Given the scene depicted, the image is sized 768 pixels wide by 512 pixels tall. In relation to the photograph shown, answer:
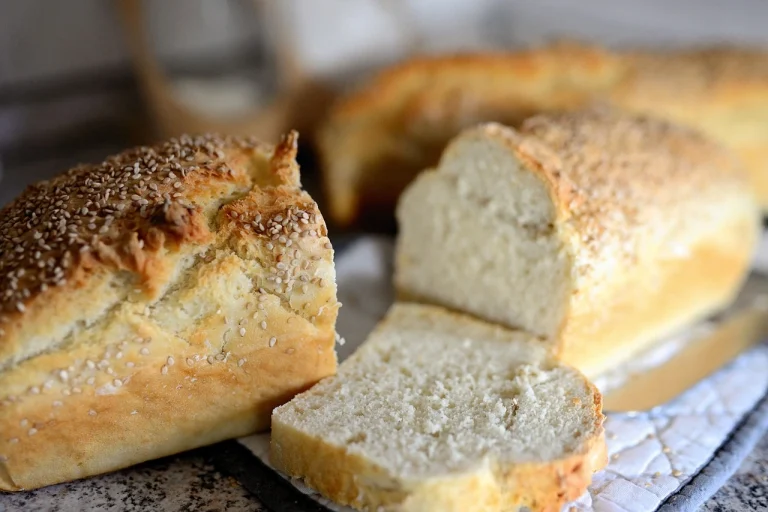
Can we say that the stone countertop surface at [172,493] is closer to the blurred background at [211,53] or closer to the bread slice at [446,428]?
the bread slice at [446,428]

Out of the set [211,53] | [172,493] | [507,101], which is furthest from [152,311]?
[211,53]

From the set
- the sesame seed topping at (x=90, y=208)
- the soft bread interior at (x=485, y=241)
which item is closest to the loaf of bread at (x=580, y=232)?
the soft bread interior at (x=485, y=241)

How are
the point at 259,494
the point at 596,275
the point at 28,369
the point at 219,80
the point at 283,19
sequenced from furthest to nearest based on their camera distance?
the point at 219,80 < the point at 283,19 < the point at 596,275 < the point at 259,494 < the point at 28,369

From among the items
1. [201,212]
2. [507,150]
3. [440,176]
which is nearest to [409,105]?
[440,176]

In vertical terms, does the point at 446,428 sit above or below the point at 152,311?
below

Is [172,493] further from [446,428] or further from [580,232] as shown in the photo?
[580,232]

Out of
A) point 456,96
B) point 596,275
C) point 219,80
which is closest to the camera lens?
point 596,275

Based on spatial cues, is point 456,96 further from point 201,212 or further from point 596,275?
point 201,212

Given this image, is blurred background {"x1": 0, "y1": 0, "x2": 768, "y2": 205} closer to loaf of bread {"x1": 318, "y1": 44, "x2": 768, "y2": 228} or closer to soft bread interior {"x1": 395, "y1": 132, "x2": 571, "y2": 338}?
loaf of bread {"x1": 318, "y1": 44, "x2": 768, "y2": 228}
